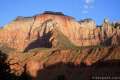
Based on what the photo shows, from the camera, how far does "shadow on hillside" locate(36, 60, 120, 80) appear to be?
8562 centimetres

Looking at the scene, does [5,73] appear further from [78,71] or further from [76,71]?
[76,71]

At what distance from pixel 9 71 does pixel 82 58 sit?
8752 centimetres

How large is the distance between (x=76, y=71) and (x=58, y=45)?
37542 millimetres

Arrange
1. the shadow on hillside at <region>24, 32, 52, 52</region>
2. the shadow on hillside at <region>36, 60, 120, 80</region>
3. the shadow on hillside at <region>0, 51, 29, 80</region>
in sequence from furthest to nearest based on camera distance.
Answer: the shadow on hillside at <region>24, 32, 52, 52</region>
the shadow on hillside at <region>36, 60, 120, 80</region>
the shadow on hillside at <region>0, 51, 29, 80</region>

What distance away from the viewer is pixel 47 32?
172 meters

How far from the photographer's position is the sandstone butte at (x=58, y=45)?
97375mm

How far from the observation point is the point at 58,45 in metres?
133

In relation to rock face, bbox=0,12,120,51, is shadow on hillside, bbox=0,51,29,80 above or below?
above

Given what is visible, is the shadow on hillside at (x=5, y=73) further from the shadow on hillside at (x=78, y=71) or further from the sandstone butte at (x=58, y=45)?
the shadow on hillside at (x=78, y=71)

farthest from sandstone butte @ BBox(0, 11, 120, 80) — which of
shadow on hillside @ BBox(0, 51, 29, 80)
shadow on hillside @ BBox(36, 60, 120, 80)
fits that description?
shadow on hillside @ BBox(0, 51, 29, 80)

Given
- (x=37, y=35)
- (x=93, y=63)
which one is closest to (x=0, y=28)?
(x=37, y=35)

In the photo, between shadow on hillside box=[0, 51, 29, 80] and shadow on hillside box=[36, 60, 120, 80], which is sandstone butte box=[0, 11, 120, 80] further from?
shadow on hillside box=[0, 51, 29, 80]

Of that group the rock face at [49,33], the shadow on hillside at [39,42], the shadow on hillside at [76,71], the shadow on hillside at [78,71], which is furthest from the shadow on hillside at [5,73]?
the rock face at [49,33]

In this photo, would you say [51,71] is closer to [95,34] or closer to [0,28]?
[95,34]
